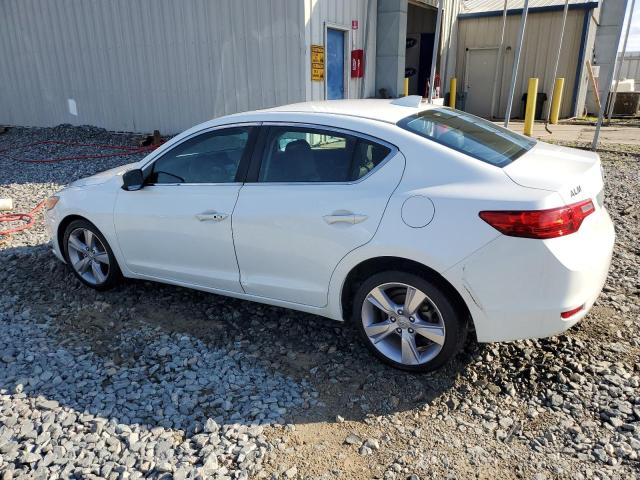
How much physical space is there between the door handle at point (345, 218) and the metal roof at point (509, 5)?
51.7ft

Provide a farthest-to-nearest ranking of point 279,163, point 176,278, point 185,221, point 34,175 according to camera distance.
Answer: point 34,175, point 176,278, point 185,221, point 279,163

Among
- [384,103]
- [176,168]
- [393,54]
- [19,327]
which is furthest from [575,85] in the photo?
[19,327]

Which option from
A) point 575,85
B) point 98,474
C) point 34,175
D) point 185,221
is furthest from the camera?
point 575,85

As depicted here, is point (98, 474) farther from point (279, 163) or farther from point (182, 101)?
point (182, 101)

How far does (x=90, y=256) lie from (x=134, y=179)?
99cm

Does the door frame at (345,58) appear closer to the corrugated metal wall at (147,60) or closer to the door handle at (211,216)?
the corrugated metal wall at (147,60)

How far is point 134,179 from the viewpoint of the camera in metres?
3.97

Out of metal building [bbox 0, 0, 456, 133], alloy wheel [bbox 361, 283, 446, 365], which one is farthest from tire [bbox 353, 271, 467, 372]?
metal building [bbox 0, 0, 456, 133]

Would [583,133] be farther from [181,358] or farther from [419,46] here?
[181,358]

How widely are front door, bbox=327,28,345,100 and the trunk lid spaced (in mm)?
7630

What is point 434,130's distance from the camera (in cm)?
329

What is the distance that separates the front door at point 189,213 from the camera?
3654 millimetres

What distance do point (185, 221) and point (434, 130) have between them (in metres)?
1.89

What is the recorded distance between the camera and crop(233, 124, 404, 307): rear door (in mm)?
3098
